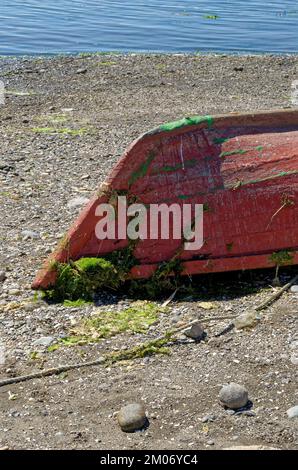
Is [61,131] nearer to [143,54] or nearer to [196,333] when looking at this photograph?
[196,333]

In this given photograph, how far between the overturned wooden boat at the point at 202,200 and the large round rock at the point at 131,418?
1777 millimetres

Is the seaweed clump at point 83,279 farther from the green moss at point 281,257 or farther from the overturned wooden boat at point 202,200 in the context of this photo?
the green moss at point 281,257

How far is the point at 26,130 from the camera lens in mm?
11695

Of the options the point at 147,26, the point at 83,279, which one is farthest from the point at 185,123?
the point at 147,26

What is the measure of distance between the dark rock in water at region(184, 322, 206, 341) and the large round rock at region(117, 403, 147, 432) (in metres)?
1.00

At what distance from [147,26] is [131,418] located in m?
22.0

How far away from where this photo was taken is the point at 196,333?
548cm

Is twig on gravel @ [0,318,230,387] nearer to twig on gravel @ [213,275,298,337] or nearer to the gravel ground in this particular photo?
the gravel ground

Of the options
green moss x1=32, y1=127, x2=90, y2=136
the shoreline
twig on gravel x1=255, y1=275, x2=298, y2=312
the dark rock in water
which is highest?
the shoreline

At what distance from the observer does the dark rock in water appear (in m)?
5.48

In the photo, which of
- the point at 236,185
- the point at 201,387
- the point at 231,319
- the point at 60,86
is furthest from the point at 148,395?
the point at 60,86

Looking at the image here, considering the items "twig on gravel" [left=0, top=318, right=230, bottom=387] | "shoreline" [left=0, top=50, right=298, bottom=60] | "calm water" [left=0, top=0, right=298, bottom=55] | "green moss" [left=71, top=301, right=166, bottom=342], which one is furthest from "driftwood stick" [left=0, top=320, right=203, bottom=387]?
"calm water" [left=0, top=0, right=298, bottom=55]

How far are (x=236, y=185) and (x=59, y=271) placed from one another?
151cm

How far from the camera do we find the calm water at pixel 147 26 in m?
21.5
